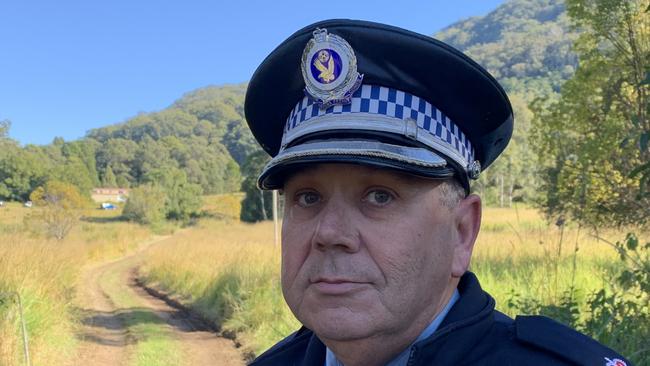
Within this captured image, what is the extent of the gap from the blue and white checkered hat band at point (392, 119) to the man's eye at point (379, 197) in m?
0.13

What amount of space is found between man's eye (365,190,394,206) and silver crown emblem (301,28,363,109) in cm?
21

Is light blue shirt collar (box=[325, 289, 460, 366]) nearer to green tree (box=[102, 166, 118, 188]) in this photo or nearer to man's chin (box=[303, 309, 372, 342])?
man's chin (box=[303, 309, 372, 342])

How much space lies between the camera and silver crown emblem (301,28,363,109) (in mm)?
1220

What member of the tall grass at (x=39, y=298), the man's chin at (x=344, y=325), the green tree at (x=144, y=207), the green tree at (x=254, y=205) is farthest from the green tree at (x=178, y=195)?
the man's chin at (x=344, y=325)

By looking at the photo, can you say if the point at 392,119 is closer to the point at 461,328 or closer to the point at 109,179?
the point at 461,328

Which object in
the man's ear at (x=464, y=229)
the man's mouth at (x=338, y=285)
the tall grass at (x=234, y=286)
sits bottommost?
the tall grass at (x=234, y=286)

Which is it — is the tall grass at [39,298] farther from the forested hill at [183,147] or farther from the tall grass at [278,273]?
the forested hill at [183,147]

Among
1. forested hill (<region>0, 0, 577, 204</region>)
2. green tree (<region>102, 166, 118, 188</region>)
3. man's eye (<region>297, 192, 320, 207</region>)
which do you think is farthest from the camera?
green tree (<region>102, 166, 118, 188</region>)

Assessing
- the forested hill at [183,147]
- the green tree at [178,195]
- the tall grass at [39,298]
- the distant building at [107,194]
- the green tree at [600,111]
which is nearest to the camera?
the tall grass at [39,298]

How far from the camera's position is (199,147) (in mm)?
98625

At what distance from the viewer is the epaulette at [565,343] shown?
1104mm

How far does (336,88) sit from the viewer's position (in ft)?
4.02

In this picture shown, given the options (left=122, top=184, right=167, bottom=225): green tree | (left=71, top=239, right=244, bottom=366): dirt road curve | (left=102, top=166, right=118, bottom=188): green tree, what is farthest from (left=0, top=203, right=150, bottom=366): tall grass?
(left=102, top=166, right=118, bottom=188): green tree

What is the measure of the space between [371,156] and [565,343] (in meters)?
0.53
